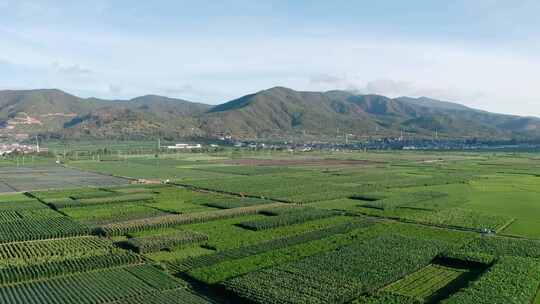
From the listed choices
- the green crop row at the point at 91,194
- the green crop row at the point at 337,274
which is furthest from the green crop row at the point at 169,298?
the green crop row at the point at 91,194

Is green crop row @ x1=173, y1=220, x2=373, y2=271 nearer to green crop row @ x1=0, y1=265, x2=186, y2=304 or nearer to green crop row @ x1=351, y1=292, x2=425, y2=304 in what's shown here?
green crop row @ x1=0, y1=265, x2=186, y2=304

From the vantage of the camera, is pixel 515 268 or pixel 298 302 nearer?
pixel 298 302

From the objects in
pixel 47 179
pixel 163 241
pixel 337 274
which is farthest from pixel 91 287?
pixel 47 179

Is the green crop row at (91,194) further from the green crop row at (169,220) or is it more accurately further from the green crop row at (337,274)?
the green crop row at (337,274)

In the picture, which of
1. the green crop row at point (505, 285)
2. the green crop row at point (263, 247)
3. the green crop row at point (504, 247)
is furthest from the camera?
the green crop row at point (504, 247)

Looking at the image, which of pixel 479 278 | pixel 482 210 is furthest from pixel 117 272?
pixel 482 210

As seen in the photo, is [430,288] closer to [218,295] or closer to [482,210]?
[218,295]
